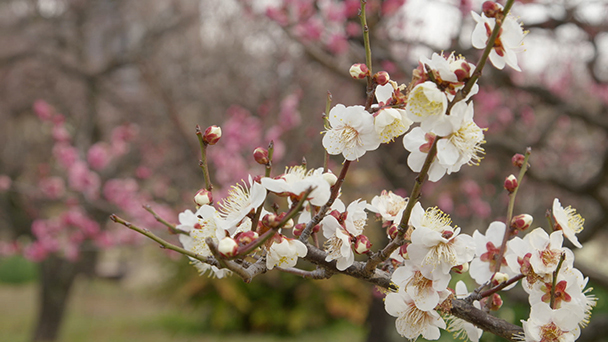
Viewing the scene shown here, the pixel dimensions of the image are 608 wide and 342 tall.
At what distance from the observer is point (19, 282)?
14.4m

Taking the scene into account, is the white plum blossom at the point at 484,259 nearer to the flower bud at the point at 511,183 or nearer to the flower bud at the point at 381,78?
the flower bud at the point at 511,183

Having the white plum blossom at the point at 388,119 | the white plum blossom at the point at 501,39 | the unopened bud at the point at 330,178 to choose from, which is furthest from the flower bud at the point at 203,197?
the white plum blossom at the point at 501,39

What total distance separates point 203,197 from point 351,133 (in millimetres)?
296

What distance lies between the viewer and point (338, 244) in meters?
0.88

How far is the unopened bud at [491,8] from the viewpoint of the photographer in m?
0.75

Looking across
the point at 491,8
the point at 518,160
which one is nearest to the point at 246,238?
the point at 491,8

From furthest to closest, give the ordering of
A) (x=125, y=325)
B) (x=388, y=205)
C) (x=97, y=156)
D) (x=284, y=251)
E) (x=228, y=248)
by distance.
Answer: (x=125, y=325) < (x=97, y=156) < (x=388, y=205) < (x=284, y=251) < (x=228, y=248)

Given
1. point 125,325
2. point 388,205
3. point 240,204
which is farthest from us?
point 125,325

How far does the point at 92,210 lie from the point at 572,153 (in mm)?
6565

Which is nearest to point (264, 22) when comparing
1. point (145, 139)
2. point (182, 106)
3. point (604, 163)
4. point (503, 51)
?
point (182, 106)

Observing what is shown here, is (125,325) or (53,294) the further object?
(125,325)

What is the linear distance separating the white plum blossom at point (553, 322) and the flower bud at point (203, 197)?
1.96 feet

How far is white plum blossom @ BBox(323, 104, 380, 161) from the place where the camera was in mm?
878

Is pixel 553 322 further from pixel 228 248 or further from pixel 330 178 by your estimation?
pixel 228 248
